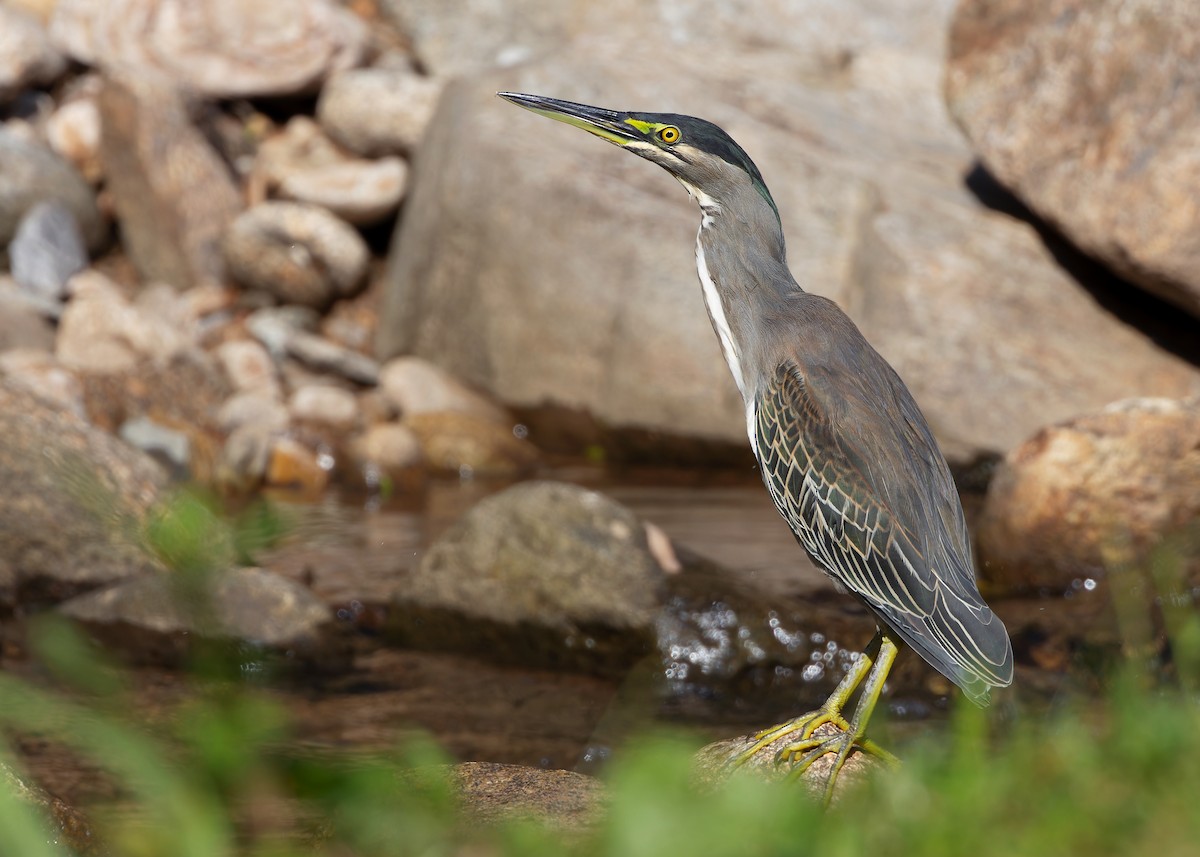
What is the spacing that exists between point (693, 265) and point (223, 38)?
588 cm

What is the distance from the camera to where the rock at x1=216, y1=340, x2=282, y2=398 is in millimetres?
11047

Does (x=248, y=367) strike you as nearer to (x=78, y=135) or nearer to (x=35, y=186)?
(x=35, y=186)

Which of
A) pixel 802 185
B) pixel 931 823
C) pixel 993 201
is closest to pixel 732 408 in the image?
pixel 802 185

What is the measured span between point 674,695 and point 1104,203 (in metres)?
5.03

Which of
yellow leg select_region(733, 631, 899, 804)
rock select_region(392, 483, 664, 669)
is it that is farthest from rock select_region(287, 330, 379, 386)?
yellow leg select_region(733, 631, 899, 804)

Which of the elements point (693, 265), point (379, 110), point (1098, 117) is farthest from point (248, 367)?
point (1098, 117)

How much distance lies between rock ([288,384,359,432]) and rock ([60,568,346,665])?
3.83 m

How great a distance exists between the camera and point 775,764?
12.6 ft

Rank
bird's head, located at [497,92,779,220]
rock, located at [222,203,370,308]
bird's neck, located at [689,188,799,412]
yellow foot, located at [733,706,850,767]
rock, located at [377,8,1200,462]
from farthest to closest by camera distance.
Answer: rock, located at [222,203,370,308]
rock, located at [377,8,1200,462]
bird's head, located at [497,92,779,220]
bird's neck, located at [689,188,799,412]
yellow foot, located at [733,706,850,767]

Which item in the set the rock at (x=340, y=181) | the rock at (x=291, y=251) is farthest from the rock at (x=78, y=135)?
the rock at (x=291, y=251)

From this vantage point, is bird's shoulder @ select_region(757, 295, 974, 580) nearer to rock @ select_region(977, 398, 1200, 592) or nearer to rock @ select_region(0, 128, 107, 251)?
rock @ select_region(977, 398, 1200, 592)

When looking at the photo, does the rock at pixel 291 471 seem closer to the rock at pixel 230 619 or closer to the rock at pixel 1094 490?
the rock at pixel 230 619

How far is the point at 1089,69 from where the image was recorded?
9.52m

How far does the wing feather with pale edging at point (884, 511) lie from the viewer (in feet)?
12.1
